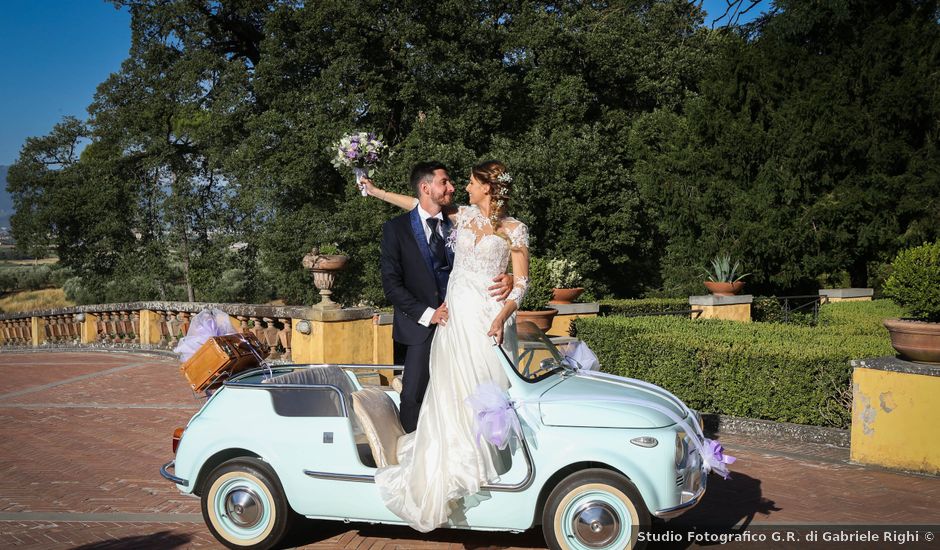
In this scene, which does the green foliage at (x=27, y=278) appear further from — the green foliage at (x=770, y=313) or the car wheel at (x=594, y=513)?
the car wheel at (x=594, y=513)

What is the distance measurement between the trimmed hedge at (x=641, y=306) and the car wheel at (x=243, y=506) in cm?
1192

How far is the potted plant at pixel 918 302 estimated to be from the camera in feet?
21.2

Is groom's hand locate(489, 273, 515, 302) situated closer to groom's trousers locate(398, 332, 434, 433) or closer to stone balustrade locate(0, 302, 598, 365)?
groom's trousers locate(398, 332, 434, 433)

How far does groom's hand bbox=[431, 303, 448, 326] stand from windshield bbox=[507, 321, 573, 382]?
1.57 feet

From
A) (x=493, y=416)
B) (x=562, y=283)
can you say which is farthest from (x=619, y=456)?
(x=562, y=283)

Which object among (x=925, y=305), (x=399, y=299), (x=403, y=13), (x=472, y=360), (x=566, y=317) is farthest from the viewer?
(x=403, y=13)

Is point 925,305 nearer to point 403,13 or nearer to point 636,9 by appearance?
point 403,13

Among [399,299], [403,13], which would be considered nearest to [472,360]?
[399,299]

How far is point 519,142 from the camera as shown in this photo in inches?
901

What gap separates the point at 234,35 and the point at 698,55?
637 inches

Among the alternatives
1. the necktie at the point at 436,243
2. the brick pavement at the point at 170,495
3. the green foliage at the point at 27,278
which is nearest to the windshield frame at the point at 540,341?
the necktie at the point at 436,243

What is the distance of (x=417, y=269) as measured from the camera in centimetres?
510

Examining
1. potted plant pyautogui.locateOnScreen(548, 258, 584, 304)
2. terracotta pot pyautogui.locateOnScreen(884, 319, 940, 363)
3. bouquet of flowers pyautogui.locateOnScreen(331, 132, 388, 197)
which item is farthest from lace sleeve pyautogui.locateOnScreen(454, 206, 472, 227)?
potted plant pyautogui.locateOnScreen(548, 258, 584, 304)

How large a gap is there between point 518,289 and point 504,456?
3.19 feet
